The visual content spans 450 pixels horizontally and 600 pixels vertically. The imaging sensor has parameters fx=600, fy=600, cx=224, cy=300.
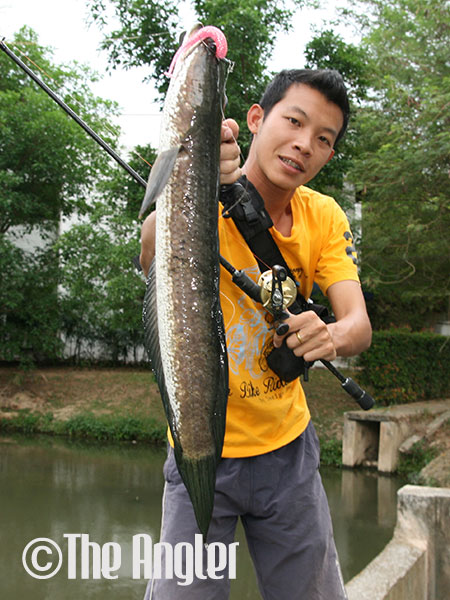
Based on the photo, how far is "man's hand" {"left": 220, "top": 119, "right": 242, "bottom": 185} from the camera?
5.88 feet

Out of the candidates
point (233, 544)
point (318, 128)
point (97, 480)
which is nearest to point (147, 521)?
point (97, 480)

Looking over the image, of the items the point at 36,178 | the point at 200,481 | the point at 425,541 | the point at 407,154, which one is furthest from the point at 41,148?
the point at 200,481

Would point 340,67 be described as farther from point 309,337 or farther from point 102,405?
point 309,337

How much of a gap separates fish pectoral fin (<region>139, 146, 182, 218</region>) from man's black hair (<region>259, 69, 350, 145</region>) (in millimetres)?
852

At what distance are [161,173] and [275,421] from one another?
1.09 meters

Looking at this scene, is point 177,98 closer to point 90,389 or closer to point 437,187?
point 437,187

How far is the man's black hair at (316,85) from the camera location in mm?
2180

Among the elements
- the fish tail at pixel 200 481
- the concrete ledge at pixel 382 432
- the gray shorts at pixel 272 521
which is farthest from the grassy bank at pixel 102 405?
the fish tail at pixel 200 481

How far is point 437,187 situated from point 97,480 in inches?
332

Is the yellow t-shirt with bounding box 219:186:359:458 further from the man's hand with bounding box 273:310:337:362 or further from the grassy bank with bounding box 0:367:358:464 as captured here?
the grassy bank with bounding box 0:367:358:464

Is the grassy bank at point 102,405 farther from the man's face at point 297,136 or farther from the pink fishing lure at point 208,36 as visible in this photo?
the pink fishing lure at point 208,36

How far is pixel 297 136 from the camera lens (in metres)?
2.13

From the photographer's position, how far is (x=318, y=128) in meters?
2.16

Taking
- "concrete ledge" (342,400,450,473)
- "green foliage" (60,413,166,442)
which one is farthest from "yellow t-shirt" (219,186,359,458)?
"green foliage" (60,413,166,442)
